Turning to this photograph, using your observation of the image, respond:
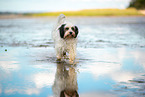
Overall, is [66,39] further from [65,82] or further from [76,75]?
[65,82]

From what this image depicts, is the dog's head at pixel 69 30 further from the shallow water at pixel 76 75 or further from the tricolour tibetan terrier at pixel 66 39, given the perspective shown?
the shallow water at pixel 76 75

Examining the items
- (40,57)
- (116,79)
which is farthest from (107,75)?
(40,57)

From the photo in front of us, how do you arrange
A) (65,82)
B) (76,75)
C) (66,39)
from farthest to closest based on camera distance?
(66,39), (76,75), (65,82)

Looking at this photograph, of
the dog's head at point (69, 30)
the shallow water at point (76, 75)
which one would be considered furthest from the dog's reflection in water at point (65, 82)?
the dog's head at point (69, 30)

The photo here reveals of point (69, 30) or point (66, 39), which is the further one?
point (66, 39)

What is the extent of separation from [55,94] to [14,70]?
8.35 feet

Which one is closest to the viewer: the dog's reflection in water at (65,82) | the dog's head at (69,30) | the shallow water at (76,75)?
the dog's reflection in water at (65,82)

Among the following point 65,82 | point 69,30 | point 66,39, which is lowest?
point 65,82

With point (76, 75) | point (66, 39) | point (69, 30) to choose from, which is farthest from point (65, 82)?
point (66, 39)

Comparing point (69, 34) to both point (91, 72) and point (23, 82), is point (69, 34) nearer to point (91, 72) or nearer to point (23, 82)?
point (91, 72)

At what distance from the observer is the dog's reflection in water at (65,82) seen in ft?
16.1

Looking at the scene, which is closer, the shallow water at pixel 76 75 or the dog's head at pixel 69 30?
the shallow water at pixel 76 75

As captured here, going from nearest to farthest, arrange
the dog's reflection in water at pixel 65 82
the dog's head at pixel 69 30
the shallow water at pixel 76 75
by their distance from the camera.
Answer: the dog's reflection in water at pixel 65 82, the shallow water at pixel 76 75, the dog's head at pixel 69 30

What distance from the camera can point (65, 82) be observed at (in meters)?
5.78
